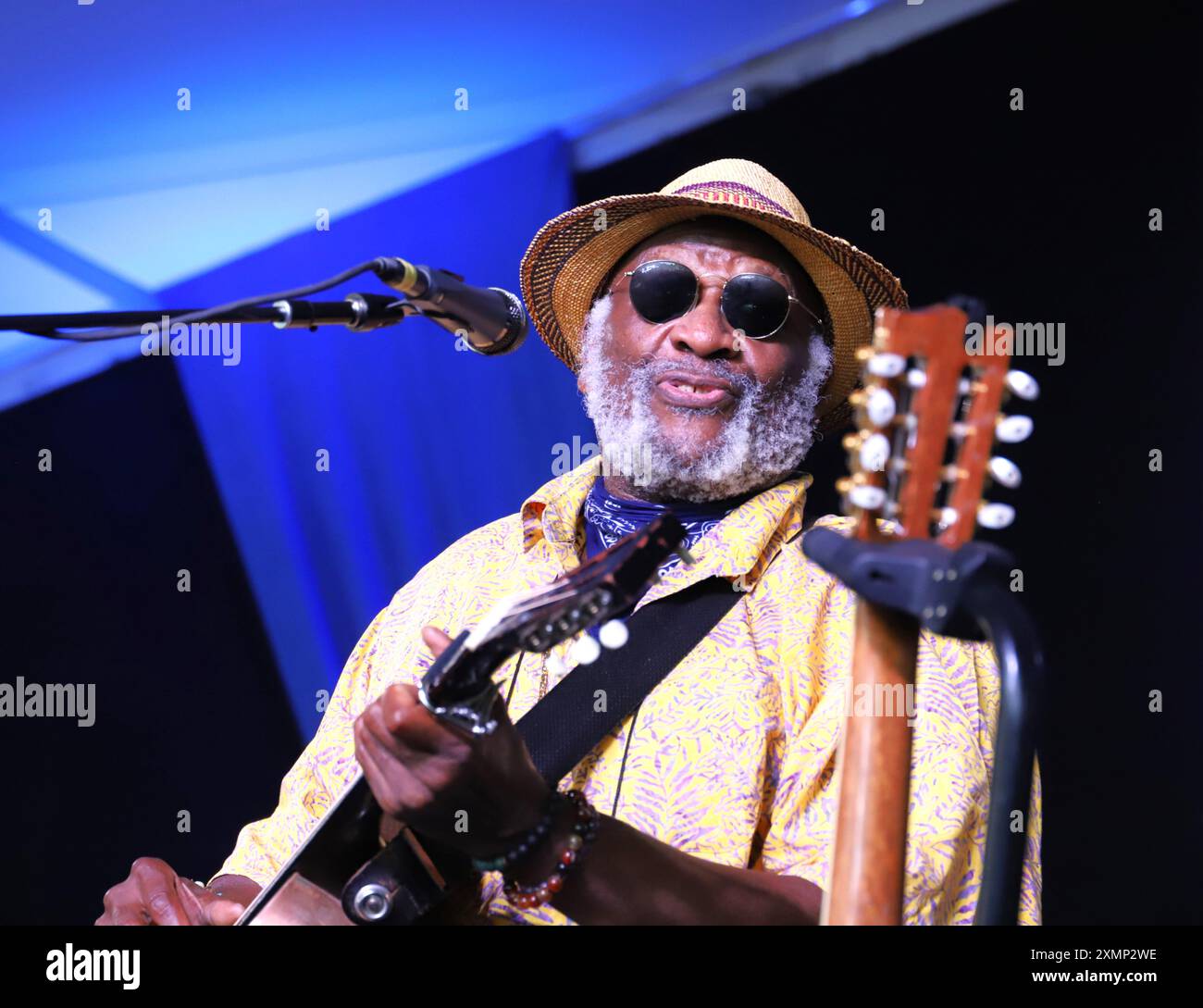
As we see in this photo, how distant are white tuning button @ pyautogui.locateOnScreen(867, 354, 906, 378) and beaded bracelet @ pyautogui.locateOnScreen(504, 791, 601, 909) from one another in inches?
28.7

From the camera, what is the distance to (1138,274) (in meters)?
3.07

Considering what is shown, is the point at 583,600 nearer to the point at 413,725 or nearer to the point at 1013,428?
the point at 413,725

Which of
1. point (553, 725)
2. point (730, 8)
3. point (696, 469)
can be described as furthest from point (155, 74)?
point (553, 725)

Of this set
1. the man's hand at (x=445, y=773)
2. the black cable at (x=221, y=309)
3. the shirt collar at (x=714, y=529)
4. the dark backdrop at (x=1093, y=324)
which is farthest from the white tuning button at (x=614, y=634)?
the dark backdrop at (x=1093, y=324)

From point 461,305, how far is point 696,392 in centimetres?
87

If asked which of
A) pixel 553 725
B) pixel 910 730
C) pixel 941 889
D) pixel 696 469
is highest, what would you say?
pixel 696 469

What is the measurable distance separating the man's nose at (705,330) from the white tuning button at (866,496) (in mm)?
1330

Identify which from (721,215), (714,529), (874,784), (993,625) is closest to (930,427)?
(993,625)

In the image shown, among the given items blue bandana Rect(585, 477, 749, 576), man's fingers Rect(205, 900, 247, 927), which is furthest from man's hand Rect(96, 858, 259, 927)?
blue bandana Rect(585, 477, 749, 576)

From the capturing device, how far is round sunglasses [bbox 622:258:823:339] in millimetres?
2732

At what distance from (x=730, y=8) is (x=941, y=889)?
85.0 inches

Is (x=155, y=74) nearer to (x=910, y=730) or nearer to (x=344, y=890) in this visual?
(x=344, y=890)

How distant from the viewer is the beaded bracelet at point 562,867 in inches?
70.1

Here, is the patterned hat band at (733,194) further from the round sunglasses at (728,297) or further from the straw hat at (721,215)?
the round sunglasses at (728,297)
